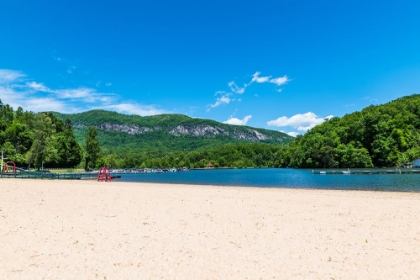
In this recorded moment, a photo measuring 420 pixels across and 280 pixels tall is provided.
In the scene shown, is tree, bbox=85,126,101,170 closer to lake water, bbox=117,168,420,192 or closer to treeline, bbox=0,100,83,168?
treeline, bbox=0,100,83,168

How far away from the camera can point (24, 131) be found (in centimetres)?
8550

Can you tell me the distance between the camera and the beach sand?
579cm

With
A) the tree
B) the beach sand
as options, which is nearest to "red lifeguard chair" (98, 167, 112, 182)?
the beach sand

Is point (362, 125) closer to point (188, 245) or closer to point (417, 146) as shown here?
point (417, 146)

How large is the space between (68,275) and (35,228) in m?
4.74

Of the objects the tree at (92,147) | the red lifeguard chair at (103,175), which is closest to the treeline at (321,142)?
the tree at (92,147)

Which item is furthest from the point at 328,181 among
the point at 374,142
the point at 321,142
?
the point at 321,142

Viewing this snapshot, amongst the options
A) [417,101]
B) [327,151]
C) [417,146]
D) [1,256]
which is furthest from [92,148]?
[417,101]

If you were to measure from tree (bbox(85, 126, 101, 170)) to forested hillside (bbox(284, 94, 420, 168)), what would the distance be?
280 feet

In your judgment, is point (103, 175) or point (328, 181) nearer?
point (328, 181)

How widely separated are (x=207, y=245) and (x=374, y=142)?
4313 inches

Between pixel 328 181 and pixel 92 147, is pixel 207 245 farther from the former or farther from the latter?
pixel 92 147

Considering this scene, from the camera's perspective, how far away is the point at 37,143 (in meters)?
71.9

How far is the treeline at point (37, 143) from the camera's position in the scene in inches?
2908
